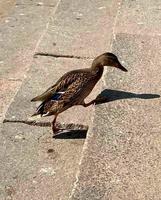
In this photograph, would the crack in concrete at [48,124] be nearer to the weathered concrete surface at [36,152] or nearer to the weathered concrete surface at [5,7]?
the weathered concrete surface at [36,152]

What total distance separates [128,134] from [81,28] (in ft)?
9.83

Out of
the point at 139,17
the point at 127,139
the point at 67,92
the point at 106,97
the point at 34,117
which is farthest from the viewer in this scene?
the point at 139,17

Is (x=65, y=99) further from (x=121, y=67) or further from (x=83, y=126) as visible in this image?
(x=121, y=67)

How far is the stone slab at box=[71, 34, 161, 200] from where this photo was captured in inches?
169

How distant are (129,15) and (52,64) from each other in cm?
118

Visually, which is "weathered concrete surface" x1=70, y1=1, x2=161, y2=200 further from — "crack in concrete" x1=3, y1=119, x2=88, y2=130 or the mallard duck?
"crack in concrete" x1=3, y1=119, x2=88, y2=130

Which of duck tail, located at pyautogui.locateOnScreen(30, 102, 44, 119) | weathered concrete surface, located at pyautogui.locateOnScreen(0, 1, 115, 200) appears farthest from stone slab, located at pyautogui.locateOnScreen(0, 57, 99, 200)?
duck tail, located at pyautogui.locateOnScreen(30, 102, 44, 119)

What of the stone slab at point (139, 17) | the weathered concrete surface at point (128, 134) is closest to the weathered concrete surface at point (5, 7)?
the stone slab at point (139, 17)

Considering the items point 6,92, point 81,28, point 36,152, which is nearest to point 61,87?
point 36,152

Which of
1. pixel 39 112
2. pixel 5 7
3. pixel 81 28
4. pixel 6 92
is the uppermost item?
pixel 39 112

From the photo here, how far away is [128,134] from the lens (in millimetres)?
4918

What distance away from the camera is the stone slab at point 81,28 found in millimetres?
7156

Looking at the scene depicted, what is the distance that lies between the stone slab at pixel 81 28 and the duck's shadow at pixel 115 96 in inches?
52.6

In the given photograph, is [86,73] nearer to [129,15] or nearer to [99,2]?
[129,15]
